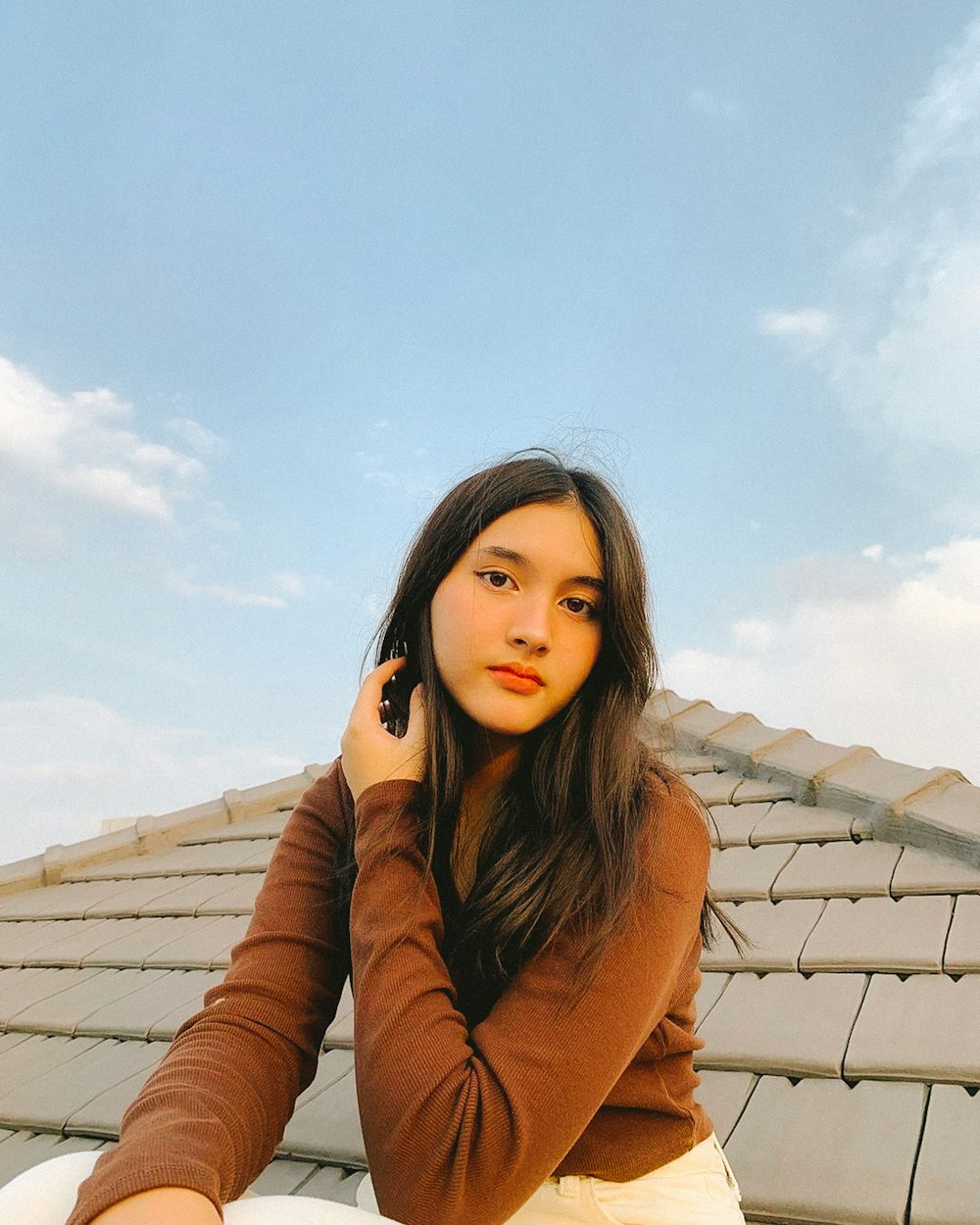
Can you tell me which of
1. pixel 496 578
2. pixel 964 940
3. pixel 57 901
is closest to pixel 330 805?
pixel 496 578

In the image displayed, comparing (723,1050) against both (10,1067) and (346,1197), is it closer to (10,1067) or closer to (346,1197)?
(346,1197)

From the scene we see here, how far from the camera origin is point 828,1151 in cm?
183

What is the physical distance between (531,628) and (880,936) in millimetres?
1652

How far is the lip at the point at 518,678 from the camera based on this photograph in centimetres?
148

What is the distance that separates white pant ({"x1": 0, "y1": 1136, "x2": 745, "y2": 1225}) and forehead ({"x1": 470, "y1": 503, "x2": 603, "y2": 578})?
85 centimetres

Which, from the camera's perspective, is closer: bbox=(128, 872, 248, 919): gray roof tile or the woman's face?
the woman's face

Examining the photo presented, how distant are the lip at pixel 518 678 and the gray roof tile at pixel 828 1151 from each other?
3.35 ft

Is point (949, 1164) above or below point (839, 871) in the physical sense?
below

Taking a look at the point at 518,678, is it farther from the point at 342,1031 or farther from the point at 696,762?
the point at 696,762

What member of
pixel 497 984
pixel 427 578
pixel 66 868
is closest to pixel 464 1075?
pixel 497 984

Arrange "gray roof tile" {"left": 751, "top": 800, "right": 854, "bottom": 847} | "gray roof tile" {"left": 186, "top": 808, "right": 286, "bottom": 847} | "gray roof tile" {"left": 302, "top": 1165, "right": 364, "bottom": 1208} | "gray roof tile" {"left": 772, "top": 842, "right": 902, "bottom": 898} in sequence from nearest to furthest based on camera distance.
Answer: "gray roof tile" {"left": 302, "top": 1165, "right": 364, "bottom": 1208} → "gray roof tile" {"left": 772, "top": 842, "right": 902, "bottom": 898} → "gray roof tile" {"left": 751, "top": 800, "right": 854, "bottom": 847} → "gray roof tile" {"left": 186, "top": 808, "right": 286, "bottom": 847}

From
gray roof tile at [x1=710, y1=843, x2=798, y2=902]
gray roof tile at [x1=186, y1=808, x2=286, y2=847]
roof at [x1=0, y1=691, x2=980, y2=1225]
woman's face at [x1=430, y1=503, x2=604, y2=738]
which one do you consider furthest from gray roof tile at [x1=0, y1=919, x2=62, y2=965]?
woman's face at [x1=430, y1=503, x2=604, y2=738]

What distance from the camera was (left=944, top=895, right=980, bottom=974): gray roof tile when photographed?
237 centimetres

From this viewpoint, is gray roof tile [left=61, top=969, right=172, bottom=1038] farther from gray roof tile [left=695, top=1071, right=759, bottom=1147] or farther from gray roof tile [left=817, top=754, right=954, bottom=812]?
gray roof tile [left=817, top=754, right=954, bottom=812]
